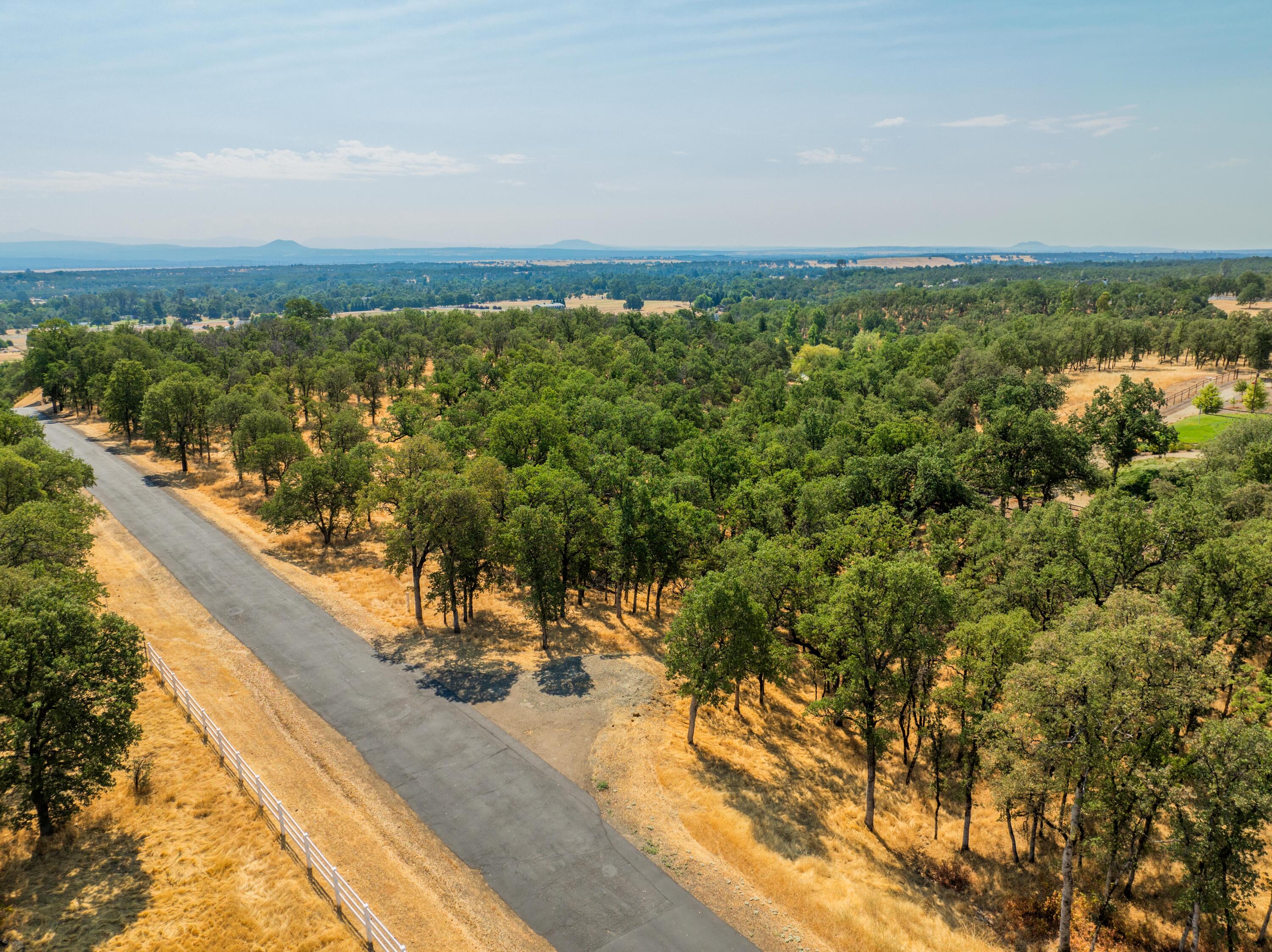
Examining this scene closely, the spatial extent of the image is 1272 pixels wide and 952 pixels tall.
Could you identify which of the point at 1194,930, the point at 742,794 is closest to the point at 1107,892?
the point at 1194,930

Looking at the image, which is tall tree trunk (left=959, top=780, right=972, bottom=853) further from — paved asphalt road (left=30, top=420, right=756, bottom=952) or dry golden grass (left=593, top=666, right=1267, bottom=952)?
paved asphalt road (left=30, top=420, right=756, bottom=952)

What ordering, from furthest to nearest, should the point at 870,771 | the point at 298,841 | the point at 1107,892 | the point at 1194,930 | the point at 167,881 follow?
the point at 870,771, the point at 298,841, the point at 1107,892, the point at 1194,930, the point at 167,881

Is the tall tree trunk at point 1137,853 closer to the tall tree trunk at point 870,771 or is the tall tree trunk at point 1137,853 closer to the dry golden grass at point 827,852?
the dry golden grass at point 827,852

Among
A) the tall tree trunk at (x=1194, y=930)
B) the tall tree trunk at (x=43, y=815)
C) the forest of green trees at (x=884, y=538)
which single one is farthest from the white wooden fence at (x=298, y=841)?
the tall tree trunk at (x=1194, y=930)

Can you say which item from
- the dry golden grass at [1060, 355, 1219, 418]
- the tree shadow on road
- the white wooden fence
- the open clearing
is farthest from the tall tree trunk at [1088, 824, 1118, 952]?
the dry golden grass at [1060, 355, 1219, 418]

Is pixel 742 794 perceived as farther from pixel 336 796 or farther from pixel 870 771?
pixel 336 796

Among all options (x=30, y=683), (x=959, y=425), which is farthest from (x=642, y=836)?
(x=959, y=425)
